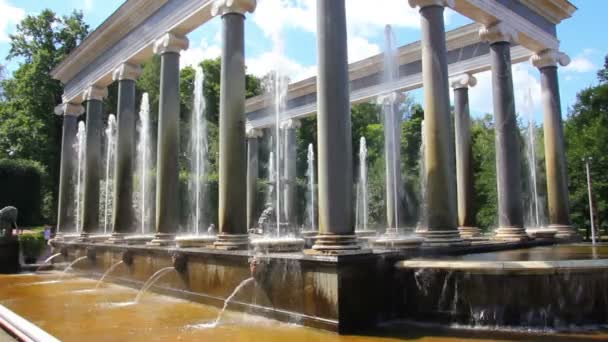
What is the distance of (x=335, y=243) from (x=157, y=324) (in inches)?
207

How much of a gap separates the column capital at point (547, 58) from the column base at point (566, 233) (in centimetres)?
860

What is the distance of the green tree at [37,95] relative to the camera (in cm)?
5591

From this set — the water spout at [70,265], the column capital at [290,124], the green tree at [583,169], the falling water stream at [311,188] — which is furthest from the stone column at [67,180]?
the green tree at [583,169]

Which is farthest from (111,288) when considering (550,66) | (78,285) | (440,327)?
(550,66)

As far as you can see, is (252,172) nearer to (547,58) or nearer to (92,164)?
(92,164)

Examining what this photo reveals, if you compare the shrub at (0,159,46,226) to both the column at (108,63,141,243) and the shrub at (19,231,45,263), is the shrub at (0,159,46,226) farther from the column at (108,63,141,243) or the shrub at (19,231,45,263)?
the column at (108,63,141,243)

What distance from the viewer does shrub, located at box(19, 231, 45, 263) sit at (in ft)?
118

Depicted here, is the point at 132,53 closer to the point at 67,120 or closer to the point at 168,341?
the point at 67,120

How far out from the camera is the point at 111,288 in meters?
22.0

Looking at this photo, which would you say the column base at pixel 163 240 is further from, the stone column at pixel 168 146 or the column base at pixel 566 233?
the column base at pixel 566 233

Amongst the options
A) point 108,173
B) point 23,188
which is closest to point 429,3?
point 108,173

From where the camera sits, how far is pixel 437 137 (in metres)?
18.3

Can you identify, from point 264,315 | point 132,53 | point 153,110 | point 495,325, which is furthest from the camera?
point 153,110

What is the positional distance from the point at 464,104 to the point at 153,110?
161ft
